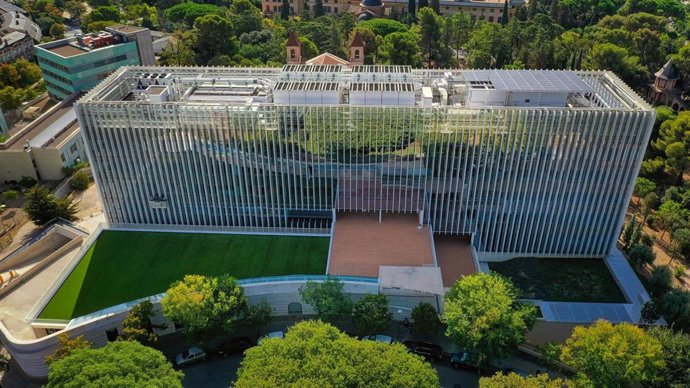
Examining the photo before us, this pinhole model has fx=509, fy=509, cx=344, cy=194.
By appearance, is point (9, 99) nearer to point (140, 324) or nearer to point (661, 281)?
point (140, 324)

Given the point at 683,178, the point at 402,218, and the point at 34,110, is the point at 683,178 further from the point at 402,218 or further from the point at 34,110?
the point at 34,110

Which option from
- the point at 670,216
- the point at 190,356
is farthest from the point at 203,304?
the point at 670,216

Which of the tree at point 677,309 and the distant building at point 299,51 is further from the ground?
the distant building at point 299,51

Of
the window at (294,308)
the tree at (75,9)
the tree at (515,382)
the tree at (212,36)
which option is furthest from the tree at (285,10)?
the tree at (515,382)

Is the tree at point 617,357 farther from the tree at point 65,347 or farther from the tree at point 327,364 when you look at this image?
the tree at point 65,347

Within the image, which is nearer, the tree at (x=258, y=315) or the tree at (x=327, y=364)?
the tree at (x=327, y=364)

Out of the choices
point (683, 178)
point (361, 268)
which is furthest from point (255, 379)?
point (683, 178)
